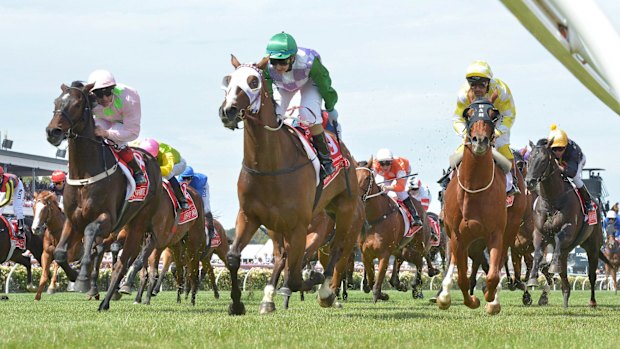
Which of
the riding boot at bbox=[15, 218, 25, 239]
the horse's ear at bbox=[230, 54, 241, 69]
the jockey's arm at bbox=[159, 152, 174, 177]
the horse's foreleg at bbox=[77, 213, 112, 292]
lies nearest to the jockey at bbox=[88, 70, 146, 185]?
the horse's foreleg at bbox=[77, 213, 112, 292]

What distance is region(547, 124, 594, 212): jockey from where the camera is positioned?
1450cm

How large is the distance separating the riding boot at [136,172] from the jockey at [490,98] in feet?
11.3

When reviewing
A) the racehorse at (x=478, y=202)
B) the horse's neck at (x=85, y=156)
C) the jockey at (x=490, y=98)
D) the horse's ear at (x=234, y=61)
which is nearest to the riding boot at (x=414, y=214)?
the jockey at (x=490, y=98)

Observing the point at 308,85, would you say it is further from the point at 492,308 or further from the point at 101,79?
the point at 492,308

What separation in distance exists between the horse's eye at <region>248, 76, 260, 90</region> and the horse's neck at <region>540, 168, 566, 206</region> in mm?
6096

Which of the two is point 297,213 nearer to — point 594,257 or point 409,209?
point 594,257

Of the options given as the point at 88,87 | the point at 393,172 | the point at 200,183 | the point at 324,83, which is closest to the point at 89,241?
the point at 88,87

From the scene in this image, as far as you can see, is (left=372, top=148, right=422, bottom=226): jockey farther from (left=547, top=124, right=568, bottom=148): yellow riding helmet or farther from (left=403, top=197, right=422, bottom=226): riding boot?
(left=547, top=124, right=568, bottom=148): yellow riding helmet

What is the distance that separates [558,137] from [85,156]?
669cm

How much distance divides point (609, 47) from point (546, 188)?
429 inches

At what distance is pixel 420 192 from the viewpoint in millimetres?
24094

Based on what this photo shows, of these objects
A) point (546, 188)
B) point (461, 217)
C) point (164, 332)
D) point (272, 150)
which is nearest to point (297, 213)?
point (272, 150)

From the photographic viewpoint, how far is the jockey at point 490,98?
36.3 feet

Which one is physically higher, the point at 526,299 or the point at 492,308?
the point at 526,299
